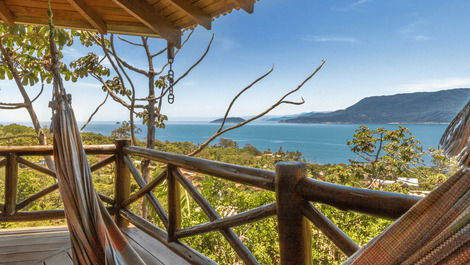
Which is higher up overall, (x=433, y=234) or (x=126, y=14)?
(x=126, y=14)

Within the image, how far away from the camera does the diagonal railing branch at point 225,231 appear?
54.4 inches

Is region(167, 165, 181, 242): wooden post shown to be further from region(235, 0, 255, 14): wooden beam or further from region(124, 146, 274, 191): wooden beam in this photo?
region(235, 0, 255, 14): wooden beam

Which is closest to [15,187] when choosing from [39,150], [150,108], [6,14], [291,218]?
[39,150]

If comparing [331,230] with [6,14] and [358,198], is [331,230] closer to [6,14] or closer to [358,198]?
[358,198]

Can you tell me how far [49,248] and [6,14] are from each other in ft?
5.23

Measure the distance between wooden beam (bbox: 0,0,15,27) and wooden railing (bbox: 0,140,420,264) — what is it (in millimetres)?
921

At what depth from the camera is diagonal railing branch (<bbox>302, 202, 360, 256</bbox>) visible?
37.9 inches

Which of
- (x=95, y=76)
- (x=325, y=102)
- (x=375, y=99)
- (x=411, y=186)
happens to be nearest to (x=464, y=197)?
(x=95, y=76)

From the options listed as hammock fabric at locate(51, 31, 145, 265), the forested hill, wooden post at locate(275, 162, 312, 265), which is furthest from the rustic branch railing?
the forested hill

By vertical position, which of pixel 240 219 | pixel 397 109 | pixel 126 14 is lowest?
pixel 240 219

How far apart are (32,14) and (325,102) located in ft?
75.5

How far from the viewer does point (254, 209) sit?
1.30 metres

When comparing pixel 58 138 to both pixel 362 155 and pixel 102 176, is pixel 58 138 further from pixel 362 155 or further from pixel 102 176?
pixel 362 155

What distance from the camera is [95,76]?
5230mm
